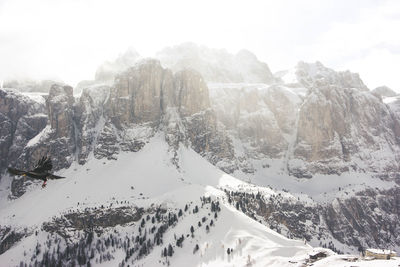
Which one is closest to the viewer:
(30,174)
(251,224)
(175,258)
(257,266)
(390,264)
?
(30,174)

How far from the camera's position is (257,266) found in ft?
449

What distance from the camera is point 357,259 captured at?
10244 cm

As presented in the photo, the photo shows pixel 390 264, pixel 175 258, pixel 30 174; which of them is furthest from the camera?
pixel 175 258

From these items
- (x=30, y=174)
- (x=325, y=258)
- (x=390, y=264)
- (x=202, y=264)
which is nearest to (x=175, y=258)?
(x=202, y=264)

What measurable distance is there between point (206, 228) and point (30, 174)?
15779 cm

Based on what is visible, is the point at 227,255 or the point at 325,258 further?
the point at 227,255

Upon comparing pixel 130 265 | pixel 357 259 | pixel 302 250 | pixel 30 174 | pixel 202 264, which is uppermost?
pixel 30 174

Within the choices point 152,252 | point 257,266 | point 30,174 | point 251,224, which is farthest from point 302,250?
point 30,174

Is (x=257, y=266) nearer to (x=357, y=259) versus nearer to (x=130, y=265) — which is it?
(x=357, y=259)

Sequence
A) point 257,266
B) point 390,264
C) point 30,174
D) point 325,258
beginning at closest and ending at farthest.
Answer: point 30,174 → point 390,264 → point 325,258 → point 257,266

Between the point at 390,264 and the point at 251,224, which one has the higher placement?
the point at 390,264

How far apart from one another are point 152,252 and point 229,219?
41.0 m

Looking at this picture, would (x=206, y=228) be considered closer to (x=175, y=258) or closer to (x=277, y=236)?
(x=175, y=258)

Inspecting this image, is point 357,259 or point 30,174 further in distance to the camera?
point 357,259
